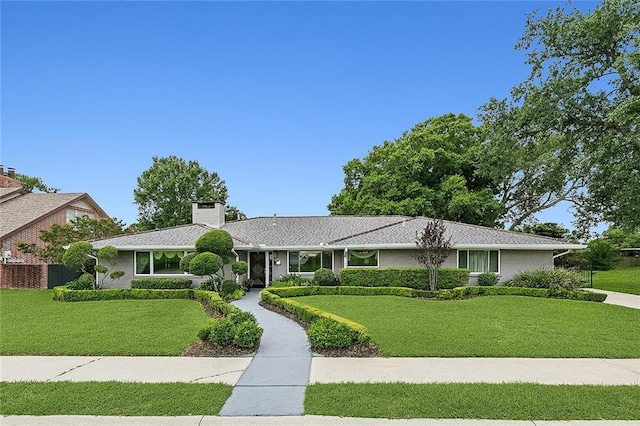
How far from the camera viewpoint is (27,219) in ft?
77.0

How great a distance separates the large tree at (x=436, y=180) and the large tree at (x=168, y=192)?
50.1 feet

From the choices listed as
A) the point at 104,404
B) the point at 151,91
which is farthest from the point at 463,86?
the point at 104,404

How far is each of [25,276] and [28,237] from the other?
12.5 feet

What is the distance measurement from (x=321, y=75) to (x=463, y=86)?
7.58m

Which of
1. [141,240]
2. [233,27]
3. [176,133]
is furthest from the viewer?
[176,133]

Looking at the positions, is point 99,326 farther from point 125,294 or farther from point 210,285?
point 210,285

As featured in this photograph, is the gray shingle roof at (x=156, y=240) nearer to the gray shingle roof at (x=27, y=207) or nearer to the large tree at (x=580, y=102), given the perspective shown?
the gray shingle roof at (x=27, y=207)

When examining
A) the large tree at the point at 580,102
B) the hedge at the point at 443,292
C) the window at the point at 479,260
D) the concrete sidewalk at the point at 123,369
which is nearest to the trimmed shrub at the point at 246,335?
the concrete sidewalk at the point at 123,369

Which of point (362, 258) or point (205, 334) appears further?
point (362, 258)

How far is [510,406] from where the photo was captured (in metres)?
5.02

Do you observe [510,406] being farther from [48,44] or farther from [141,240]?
[141,240]

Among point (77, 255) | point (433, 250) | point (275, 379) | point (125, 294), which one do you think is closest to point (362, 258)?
point (433, 250)

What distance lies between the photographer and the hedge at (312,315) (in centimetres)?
784

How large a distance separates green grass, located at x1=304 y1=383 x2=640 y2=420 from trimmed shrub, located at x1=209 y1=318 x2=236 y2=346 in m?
2.69
